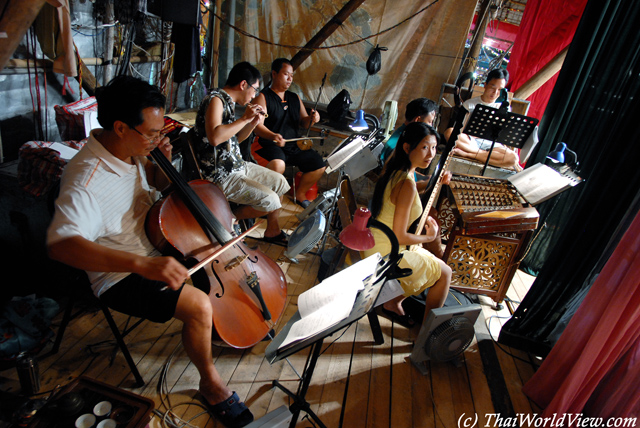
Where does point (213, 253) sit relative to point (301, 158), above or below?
above

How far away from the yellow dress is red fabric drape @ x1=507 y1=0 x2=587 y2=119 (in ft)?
14.4

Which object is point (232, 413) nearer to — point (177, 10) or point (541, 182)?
point (541, 182)

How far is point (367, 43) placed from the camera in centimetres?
493

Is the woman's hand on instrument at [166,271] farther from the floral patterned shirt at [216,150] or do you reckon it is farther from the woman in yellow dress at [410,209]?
the floral patterned shirt at [216,150]

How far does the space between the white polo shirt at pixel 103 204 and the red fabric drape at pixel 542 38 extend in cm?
580

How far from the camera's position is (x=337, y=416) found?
196 centimetres

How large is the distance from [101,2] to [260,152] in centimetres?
184

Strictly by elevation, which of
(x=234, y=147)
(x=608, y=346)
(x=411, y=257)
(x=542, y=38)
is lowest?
(x=411, y=257)

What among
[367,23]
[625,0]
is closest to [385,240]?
[625,0]

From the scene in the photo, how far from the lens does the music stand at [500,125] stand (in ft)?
10.0

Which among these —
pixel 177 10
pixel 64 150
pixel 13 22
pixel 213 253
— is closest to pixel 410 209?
pixel 213 253

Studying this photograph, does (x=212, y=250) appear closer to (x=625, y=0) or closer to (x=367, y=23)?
(x=625, y=0)

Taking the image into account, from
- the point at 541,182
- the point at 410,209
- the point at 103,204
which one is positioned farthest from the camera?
the point at 541,182

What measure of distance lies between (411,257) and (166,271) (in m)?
1.55
